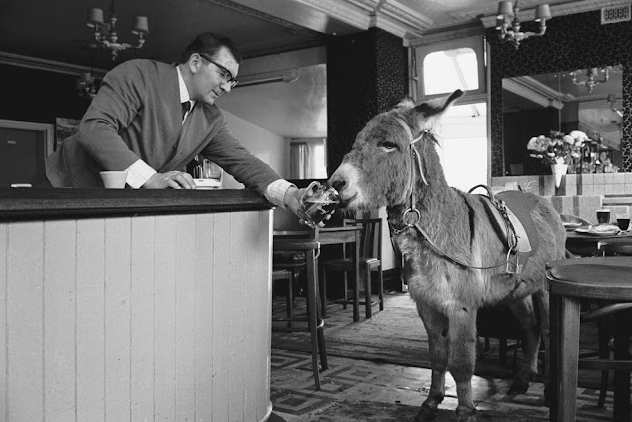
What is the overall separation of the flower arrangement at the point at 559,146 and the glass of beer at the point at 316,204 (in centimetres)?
563

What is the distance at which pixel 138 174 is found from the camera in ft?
6.28

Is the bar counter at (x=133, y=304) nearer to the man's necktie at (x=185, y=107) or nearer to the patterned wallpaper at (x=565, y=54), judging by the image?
the man's necktie at (x=185, y=107)

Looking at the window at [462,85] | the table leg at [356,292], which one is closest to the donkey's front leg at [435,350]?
the table leg at [356,292]

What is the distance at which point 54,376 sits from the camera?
1.35m

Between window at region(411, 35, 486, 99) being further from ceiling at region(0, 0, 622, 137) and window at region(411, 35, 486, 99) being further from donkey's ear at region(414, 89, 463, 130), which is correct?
donkey's ear at region(414, 89, 463, 130)

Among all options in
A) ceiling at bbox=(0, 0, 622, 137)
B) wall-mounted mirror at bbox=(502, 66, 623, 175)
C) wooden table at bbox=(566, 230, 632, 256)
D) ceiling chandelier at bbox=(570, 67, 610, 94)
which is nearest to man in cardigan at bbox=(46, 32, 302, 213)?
wooden table at bbox=(566, 230, 632, 256)

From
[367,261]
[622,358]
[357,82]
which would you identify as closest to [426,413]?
[622,358]

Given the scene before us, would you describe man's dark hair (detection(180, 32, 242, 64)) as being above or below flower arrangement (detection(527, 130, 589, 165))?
below

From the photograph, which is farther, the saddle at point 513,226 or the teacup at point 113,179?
the saddle at point 513,226

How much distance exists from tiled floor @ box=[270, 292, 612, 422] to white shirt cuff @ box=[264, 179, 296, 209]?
4.00ft

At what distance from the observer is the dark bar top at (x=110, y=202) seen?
1.26 meters

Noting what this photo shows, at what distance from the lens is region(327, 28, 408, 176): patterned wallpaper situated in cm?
723

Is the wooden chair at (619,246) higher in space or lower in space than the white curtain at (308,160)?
lower

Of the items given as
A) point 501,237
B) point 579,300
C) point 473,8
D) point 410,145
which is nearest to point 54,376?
point 579,300
